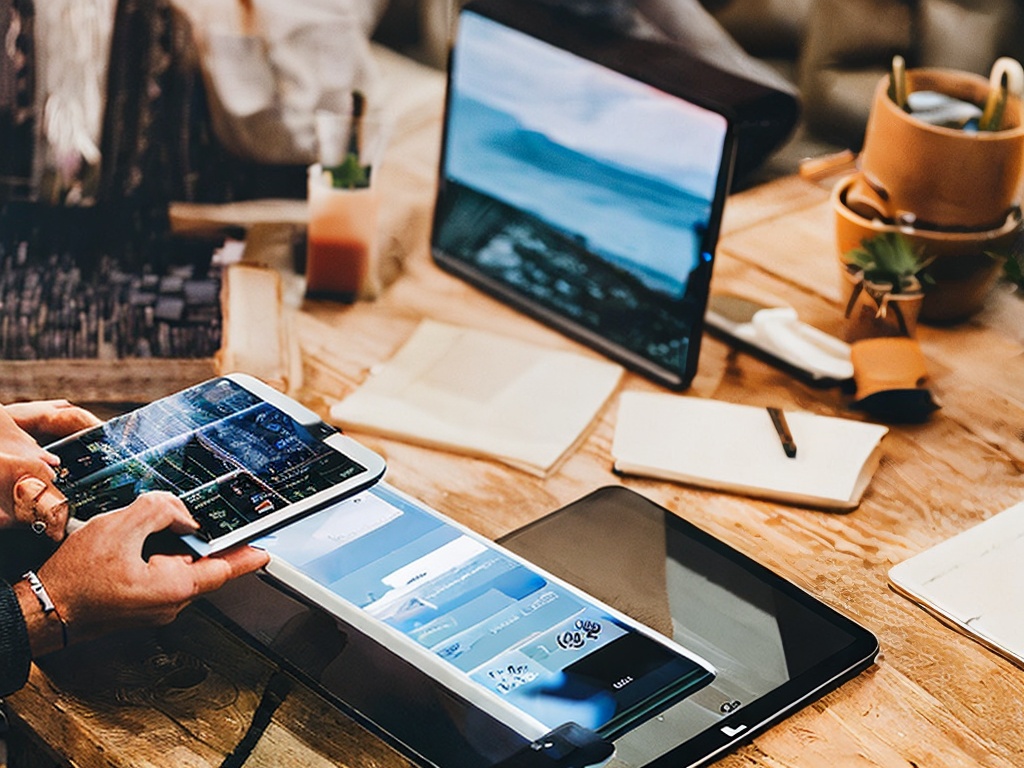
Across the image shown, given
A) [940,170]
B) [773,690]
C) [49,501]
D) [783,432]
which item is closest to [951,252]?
[940,170]

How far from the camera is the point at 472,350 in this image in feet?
4.10

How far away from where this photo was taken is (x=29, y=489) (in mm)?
887

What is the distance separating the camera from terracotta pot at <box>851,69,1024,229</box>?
50.6 inches

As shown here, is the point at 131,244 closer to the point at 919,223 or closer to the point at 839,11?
the point at 919,223

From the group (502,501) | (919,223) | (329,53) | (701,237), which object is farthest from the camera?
(329,53)

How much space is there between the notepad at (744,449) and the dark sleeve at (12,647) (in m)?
0.51

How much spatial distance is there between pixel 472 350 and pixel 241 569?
17.2 inches

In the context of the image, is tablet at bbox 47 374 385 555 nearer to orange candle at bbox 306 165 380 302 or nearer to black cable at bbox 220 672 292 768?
black cable at bbox 220 672 292 768

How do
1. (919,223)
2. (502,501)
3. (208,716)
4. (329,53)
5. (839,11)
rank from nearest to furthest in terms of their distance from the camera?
(208,716), (502,501), (919,223), (329,53), (839,11)

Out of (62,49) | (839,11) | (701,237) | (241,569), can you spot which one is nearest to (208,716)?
(241,569)

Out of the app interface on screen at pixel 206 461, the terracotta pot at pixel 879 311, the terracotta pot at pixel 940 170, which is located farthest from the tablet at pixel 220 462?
the terracotta pot at pixel 940 170

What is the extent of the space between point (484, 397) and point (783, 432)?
0.93ft

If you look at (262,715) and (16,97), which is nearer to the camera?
(262,715)

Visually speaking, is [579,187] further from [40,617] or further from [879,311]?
[40,617]
